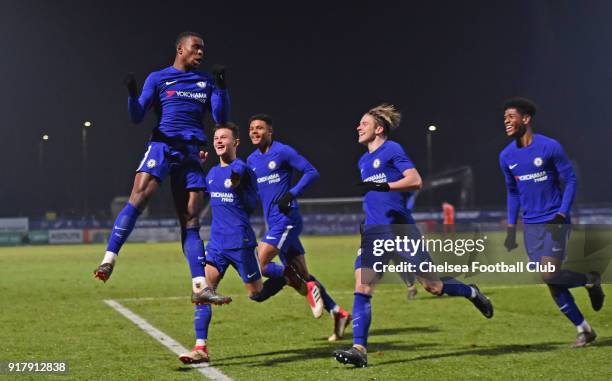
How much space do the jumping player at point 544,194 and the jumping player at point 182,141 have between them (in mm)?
3383

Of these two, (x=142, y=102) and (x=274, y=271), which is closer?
(x=142, y=102)

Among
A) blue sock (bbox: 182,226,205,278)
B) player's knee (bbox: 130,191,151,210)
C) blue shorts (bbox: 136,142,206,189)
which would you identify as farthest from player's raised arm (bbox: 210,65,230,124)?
blue sock (bbox: 182,226,205,278)

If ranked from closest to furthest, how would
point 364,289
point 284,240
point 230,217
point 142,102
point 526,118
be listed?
point 142,102 < point 364,289 < point 230,217 < point 526,118 < point 284,240

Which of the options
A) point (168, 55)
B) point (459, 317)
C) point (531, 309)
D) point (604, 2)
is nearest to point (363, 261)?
point (459, 317)

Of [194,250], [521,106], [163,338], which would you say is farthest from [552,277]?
[163,338]

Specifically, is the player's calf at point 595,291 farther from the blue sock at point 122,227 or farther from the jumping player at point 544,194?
the blue sock at point 122,227

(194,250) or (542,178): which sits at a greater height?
(542,178)

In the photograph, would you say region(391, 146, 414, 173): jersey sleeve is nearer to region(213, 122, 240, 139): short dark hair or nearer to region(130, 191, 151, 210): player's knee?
region(213, 122, 240, 139): short dark hair

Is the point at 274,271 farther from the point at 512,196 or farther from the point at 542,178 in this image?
the point at 542,178

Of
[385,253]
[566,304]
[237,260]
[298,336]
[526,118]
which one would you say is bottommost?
[298,336]

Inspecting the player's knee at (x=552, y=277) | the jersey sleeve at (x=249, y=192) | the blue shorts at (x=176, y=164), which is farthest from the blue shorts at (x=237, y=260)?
the player's knee at (x=552, y=277)

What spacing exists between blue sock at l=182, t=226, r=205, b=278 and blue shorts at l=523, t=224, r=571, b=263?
12.0ft

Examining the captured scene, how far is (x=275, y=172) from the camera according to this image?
35.2 ft

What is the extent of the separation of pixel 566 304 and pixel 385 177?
103 inches
